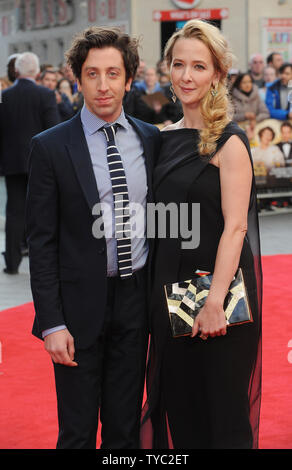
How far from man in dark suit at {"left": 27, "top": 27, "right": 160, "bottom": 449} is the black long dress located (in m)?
0.09

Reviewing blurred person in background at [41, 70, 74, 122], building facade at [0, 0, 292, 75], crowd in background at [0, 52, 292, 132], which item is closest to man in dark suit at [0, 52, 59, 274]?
crowd in background at [0, 52, 292, 132]

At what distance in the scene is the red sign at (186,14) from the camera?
74.1ft

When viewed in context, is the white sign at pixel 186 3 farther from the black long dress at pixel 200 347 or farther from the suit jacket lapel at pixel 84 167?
the suit jacket lapel at pixel 84 167

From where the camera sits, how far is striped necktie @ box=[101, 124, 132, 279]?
277 cm

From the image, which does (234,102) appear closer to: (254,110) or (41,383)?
(254,110)

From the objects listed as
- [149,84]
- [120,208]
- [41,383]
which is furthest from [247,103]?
[120,208]

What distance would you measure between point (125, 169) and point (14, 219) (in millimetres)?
5202

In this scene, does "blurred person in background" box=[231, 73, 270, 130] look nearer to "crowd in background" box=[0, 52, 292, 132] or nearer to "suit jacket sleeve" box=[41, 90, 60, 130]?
"crowd in background" box=[0, 52, 292, 132]

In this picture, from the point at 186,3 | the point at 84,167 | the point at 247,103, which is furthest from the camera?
the point at 186,3

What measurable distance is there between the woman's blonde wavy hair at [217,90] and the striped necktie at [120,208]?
29 cm

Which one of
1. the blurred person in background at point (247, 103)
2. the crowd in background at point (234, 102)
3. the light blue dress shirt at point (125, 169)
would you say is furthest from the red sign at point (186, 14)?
the light blue dress shirt at point (125, 169)

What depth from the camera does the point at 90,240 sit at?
9.09 ft

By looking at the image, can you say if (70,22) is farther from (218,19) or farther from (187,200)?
(187,200)

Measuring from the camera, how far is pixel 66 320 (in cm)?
281
